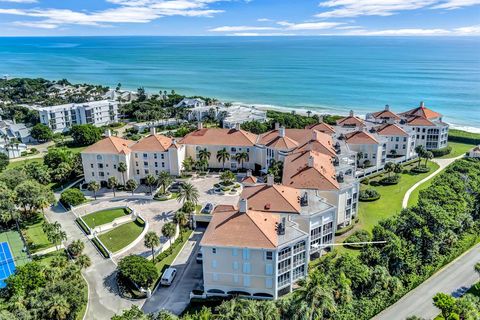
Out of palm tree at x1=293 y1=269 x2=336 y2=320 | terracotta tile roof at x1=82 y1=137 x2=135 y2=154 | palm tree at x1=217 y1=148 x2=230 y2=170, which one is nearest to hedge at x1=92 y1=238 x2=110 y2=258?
terracotta tile roof at x1=82 y1=137 x2=135 y2=154

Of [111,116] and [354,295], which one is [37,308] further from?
[111,116]

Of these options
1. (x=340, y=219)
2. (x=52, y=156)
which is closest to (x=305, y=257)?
(x=340, y=219)

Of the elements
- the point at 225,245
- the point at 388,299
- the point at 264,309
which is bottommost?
the point at 388,299

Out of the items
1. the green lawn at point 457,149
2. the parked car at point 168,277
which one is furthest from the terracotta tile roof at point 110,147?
the green lawn at point 457,149

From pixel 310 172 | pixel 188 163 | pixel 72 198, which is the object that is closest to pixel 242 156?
pixel 188 163

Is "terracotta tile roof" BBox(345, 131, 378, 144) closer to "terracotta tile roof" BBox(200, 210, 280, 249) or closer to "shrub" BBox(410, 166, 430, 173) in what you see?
"shrub" BBox(410, 166, 430, 173)

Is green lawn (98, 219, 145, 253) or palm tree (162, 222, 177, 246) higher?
palm tree (162, 222, 177, 246)
